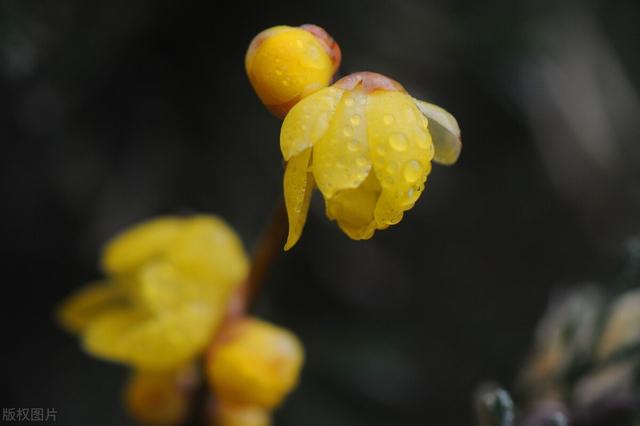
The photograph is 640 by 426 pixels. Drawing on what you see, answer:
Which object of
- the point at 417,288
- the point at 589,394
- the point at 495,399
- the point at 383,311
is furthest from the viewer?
the point at 417,288

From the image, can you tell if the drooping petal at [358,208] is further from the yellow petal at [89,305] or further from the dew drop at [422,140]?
the yellow petal at [89,305]

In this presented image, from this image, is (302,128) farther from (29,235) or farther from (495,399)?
(29,235)

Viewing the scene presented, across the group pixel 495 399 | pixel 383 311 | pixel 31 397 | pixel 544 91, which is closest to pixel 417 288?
pixel 383 311

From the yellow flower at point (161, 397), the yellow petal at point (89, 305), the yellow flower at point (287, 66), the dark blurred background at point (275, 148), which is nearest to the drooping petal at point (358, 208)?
the yellow flower at point (287, 66)

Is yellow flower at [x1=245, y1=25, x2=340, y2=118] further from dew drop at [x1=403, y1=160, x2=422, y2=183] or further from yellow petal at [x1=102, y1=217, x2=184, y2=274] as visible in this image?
yellow petal at [x1=102, y1=217, x2=184, y2=274]

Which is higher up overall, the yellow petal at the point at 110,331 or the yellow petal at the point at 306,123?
the yellow petal at the point at 306,123

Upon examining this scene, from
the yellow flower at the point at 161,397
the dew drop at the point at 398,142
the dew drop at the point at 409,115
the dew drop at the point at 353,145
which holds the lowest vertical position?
the yellow flower at the point at 161,397

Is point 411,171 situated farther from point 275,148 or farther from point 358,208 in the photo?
point 275,148

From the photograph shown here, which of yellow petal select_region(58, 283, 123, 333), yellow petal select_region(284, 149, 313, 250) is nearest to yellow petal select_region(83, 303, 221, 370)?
yellow petal select_region(58, 283, 123, 333)

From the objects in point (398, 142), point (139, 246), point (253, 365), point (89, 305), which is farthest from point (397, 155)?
point (89, 305)
